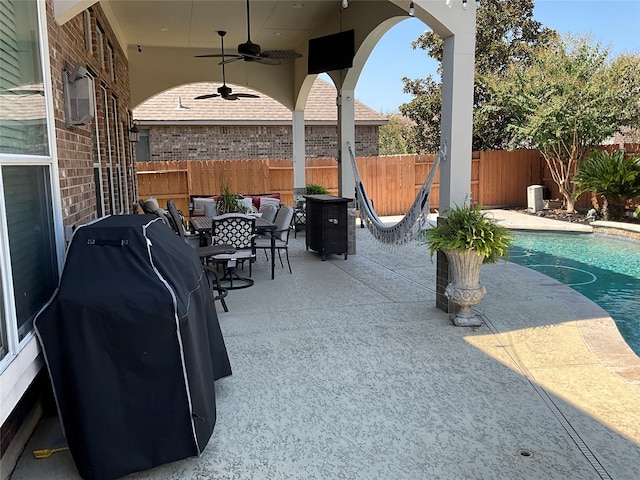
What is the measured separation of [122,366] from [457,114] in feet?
11.4

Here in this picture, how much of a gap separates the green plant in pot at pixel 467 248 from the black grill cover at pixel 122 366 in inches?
98.4

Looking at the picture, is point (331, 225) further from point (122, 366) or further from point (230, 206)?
point (122, 366)

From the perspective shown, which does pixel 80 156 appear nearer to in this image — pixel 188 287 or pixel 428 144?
pixel 188 287

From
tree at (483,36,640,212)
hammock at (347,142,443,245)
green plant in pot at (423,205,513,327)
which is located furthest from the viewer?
tree at (483,36,640,212)

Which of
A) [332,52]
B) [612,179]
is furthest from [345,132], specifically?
[612,179]

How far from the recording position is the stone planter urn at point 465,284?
415cm

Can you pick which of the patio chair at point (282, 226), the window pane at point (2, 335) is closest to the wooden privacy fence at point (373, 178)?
the patio chair at point (282, 226)

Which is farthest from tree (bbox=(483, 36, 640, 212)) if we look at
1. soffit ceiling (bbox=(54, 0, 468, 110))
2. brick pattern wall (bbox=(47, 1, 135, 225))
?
brick pattern wall (bbox=(47, 1, 135, 225))

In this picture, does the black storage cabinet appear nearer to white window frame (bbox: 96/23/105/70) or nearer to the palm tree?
white window frame (bbox: 96/23/105/70)

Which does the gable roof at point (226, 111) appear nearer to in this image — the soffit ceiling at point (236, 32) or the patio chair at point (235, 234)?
the soffit ceiling at point (236, 32)

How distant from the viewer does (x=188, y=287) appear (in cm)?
253

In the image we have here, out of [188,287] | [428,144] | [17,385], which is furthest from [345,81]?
[428,144]

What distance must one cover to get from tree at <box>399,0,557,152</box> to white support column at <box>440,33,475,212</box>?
39.5 ft

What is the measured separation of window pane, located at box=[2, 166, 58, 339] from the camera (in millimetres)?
2230
